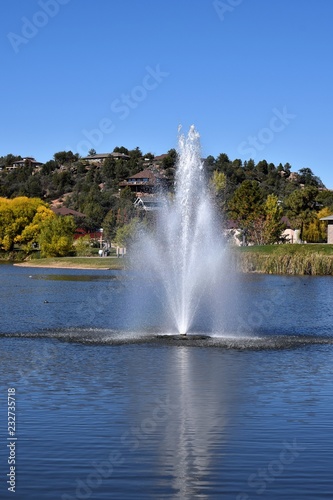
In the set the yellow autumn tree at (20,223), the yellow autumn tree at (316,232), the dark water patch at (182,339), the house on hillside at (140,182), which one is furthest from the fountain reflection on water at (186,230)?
the house on hillside at (140,182)

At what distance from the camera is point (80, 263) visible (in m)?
96.2

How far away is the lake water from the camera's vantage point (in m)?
11.7

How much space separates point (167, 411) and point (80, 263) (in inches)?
3176

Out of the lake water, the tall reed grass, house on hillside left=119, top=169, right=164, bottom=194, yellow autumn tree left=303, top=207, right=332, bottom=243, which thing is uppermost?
house on hillside left=119, top=169, right=164, bottom=194

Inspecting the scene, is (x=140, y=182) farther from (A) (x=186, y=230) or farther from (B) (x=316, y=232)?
(A) (x=186, y=230)

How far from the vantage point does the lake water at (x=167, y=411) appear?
460 inches

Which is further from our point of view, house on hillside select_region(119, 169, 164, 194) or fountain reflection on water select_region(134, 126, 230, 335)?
house on hillside select_region(119, 169, 164, 194)

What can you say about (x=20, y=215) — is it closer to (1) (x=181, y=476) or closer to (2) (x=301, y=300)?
(2) (x=301, y=300)

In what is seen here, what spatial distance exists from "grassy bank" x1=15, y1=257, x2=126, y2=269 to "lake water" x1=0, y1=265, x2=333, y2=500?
193ft

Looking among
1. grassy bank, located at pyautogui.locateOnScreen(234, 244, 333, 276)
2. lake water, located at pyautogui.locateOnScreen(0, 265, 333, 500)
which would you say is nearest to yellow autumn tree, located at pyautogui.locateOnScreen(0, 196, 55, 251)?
grassy bank, located at pyautogui.locateOnScreen(234, 244, 333, 276)

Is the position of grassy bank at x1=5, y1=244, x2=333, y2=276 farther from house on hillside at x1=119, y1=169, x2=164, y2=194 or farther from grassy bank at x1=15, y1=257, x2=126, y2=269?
house on hillside at x1=119, y1=169, x2=164, y2=194

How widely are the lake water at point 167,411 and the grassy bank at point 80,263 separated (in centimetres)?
5896

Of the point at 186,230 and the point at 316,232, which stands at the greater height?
the point at 316,232

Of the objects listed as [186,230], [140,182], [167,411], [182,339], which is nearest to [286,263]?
[186,230]
